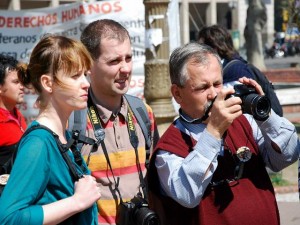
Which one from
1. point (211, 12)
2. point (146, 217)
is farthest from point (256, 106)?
point (211, 12)

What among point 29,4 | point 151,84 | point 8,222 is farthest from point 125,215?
point 29,4

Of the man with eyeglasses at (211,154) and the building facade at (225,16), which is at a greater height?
the man with eyeglasses at (211,154)

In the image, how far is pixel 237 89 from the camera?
9.56 feet

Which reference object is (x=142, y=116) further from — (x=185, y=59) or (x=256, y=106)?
(x=256, y=106)

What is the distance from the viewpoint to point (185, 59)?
2990mm

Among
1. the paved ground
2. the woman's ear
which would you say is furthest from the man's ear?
the paved ground

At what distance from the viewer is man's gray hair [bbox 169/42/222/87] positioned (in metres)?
2.97

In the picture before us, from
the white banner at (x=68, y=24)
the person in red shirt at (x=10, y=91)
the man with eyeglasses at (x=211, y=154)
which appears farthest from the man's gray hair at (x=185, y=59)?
the white banner at (x=68, y=24)

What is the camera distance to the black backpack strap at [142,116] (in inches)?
139

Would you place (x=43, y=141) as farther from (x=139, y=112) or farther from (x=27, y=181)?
(x=139, y=112)

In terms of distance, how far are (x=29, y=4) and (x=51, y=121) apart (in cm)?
4003

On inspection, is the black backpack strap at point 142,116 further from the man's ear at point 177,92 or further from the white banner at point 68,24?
the white banner at point 68,24

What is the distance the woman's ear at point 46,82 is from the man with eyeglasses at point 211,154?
57cm

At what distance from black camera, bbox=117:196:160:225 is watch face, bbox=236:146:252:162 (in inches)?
17.6
